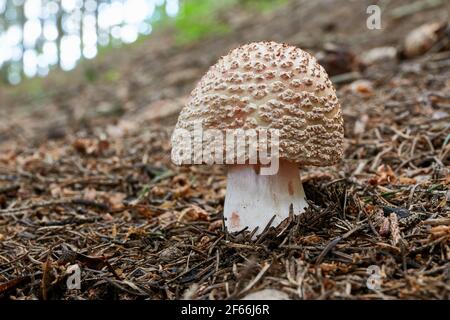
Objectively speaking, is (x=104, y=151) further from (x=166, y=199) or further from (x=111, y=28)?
(x=111, y=28)

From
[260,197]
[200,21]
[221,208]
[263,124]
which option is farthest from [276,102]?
[200,21]

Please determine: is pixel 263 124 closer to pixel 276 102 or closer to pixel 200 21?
pixel 276 102

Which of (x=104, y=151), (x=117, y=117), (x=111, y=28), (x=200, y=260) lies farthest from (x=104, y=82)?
(x=111, y=28)

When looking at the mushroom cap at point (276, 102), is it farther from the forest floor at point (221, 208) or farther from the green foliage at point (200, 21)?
the green foliage at point (200, 21)

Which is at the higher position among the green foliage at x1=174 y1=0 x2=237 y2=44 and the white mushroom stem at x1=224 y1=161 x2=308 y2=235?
the green foliage at x1=174 y1=0 x2=237 y2=44

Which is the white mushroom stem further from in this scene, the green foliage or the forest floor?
the green foliage

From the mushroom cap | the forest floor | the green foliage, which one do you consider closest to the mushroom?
the mushroom cap

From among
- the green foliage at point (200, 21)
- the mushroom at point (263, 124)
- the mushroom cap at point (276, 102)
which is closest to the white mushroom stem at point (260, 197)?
the mushroom at point (263, 124)
